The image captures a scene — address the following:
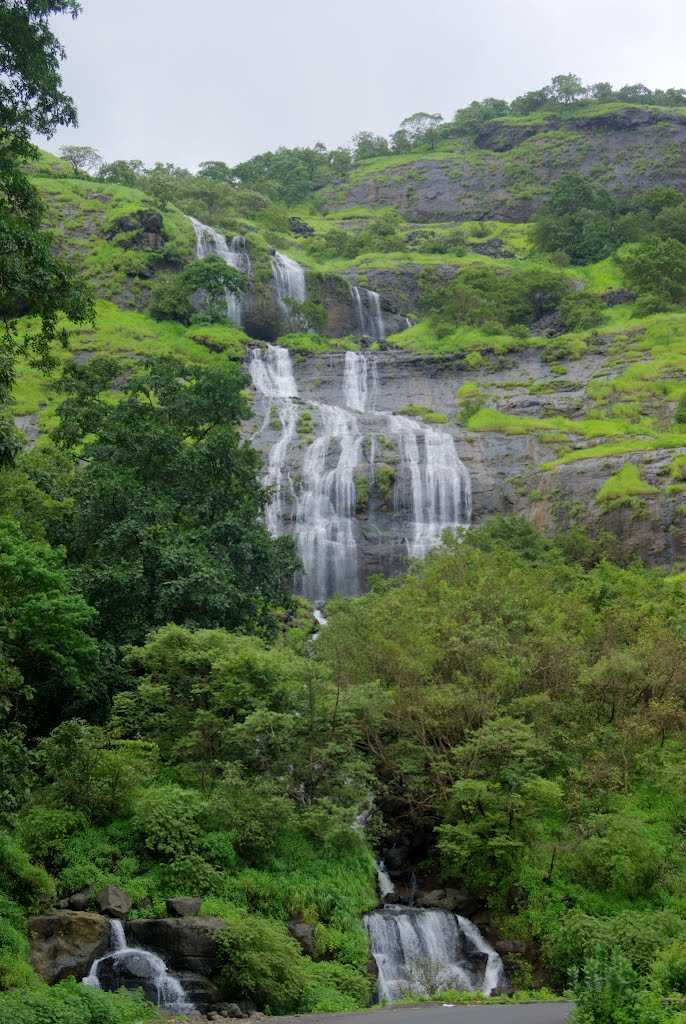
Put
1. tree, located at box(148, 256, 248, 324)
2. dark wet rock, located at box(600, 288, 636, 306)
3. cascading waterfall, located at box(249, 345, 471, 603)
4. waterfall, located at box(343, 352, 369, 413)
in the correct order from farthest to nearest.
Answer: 1. dark wet rock, located at box(600, 288, 636, 306)
2. tree, located at box(148, 256, 248, 324)
3. waterfall, located at box(343, 352, 369, 413)
4. cascading waterfall, located at box(249, 345, 471, 603)

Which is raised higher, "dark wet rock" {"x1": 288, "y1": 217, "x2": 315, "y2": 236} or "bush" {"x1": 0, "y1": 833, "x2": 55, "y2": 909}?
"dark wet rock" {"x1": 288, "y1": 217, "x2": 315, "y2": 236}

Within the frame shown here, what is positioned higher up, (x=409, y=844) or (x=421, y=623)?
(x=421, y=623)

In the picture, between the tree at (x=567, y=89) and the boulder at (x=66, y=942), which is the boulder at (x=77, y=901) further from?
the tree at (x=567, y=89)

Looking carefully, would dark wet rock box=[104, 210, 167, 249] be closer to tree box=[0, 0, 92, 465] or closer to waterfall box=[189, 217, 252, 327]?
waterfall box=[189, 217, 252, 327]

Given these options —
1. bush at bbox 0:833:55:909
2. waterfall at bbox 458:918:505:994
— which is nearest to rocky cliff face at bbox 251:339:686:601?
waterfall at bbox 458:918:505:994

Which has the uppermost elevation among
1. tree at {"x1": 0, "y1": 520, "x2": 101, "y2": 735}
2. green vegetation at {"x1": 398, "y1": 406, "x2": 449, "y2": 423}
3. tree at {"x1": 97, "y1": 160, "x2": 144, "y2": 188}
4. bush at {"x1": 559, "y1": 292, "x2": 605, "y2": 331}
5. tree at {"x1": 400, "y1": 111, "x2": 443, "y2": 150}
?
tree at {"x1": 400, "y1": 111, "x2": 443, "y2": 150}

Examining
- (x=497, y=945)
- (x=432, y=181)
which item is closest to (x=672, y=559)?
(x=497, y=945)

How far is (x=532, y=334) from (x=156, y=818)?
52.5 meters

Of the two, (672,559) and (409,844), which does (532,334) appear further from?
(409,844)

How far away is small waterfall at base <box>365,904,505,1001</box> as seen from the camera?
672 inches

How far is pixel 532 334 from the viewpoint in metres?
64.4

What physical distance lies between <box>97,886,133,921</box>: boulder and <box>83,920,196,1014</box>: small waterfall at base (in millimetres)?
410

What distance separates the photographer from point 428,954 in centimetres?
1773

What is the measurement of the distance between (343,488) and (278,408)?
10.9m
